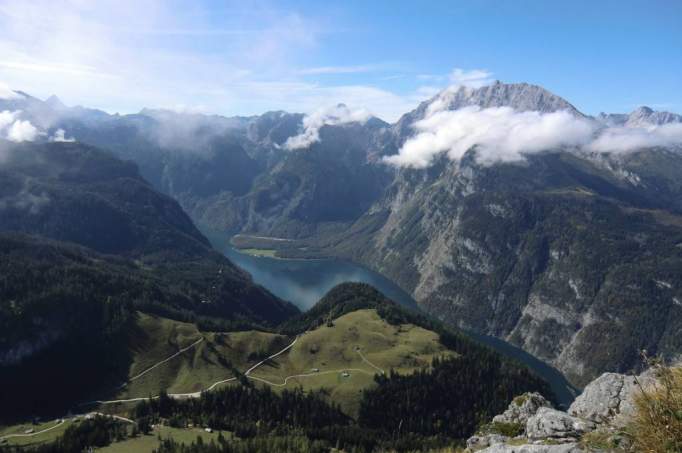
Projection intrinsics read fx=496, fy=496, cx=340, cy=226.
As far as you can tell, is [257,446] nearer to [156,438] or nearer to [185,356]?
[156,438]

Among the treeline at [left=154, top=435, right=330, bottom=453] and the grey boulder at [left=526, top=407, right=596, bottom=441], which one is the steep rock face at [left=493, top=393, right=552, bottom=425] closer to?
the grey boulder at [left=526, top=407, right=596, bottom=441]

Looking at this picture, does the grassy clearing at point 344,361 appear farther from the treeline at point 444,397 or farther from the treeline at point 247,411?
the treeline at point 247,411

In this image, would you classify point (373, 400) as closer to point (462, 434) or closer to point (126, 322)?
point (462, 434)

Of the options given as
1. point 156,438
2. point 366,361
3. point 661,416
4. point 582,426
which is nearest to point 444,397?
point 366,361

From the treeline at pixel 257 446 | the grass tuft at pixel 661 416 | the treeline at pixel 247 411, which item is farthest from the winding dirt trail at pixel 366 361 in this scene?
the grass tuft at pixel 661 416

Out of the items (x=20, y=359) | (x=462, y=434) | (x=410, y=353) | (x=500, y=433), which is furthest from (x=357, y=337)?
(x=500, y=433)
